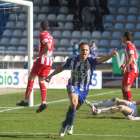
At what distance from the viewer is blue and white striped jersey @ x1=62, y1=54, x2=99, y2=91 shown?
22.8ft

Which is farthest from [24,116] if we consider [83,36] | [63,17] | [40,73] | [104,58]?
[63,17]

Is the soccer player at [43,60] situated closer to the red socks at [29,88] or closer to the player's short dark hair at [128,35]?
the red socks at [29,88]

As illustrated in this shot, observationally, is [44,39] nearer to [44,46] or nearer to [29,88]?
[44,46]

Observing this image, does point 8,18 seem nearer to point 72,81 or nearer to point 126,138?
point 72,81

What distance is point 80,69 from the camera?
6.98m

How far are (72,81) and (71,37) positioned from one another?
66.5ft

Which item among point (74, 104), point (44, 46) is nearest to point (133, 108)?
point (74, 104)

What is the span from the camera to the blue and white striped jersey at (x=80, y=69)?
6.95 metres

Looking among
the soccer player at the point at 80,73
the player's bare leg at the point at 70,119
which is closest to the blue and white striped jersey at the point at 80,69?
the soccer player at the point at 80,73

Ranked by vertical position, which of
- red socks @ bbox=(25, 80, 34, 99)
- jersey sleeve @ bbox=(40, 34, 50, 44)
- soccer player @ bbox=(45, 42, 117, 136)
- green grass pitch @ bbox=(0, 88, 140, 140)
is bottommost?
green grass pitch @ bbox=(0, 88, 140, 140)

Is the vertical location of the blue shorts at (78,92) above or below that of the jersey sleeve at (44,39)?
below

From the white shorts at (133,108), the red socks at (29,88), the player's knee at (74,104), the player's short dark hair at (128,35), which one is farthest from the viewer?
the red socks at (29,88)

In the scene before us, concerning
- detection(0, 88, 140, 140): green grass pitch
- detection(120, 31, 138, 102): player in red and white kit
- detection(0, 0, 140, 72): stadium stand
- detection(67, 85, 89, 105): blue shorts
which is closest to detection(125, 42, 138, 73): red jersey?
detection(120, 31, 138, 102): player in red and white kit

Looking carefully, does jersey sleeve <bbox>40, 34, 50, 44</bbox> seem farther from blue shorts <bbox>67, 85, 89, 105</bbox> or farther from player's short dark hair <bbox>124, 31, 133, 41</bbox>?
blue shorts <bbox>67, 85, 89, 105</bbox>
